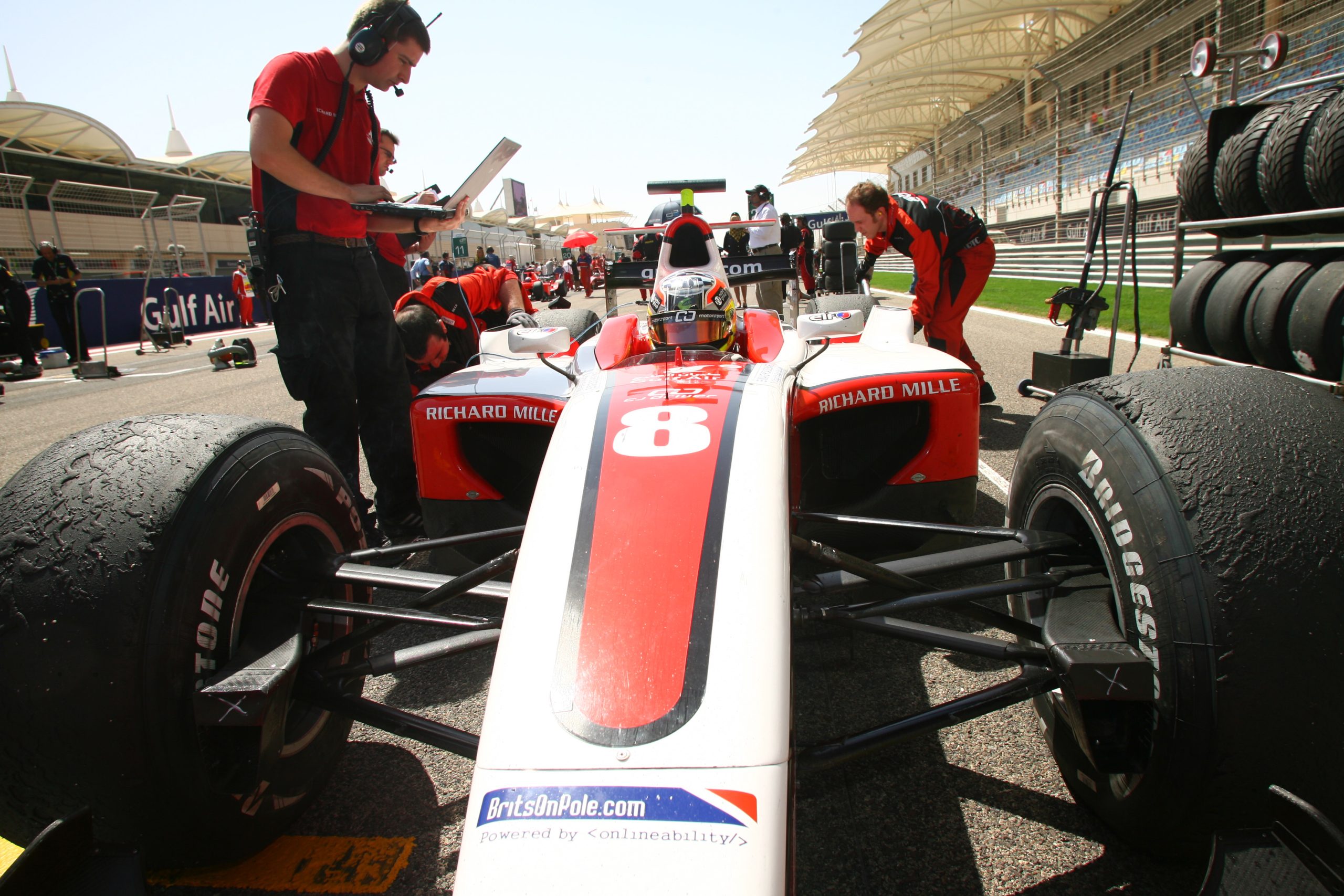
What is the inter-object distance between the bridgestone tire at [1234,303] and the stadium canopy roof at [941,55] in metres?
24.9

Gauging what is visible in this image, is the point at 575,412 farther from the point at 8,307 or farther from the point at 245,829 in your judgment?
the point at 8,307

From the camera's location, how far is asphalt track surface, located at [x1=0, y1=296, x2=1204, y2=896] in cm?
156

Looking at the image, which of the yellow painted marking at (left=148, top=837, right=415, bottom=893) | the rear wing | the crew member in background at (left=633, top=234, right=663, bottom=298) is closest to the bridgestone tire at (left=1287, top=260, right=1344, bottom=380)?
the rear wing

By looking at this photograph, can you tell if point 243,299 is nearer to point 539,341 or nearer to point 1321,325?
point 539,341

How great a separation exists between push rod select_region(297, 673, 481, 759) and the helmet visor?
1.86m

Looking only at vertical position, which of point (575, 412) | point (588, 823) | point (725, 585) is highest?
point (575, 412)

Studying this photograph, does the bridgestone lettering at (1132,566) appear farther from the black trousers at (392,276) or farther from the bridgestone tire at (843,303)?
the black trousers at (392,276)

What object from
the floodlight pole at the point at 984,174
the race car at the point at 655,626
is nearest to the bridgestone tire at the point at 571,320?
the race car at the point at 655,626

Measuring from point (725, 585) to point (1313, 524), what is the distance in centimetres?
100

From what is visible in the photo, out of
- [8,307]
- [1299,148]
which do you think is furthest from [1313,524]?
[8,307]

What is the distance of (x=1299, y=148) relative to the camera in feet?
14.6

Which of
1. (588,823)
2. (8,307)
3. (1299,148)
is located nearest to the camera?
(588,823)

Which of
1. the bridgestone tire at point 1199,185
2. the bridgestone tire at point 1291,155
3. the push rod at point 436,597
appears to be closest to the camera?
the push rod at point 436,597

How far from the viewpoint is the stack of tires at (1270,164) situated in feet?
13.9
